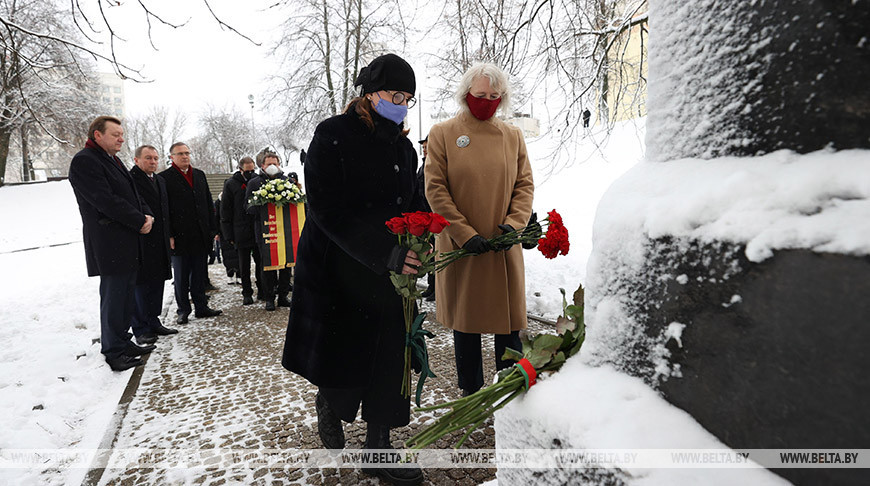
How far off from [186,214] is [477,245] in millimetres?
4579

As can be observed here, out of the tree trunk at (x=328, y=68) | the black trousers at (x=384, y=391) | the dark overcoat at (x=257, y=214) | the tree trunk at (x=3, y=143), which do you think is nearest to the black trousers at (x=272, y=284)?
the dark overcoat at (x=257, y=214)

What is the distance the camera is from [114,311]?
381 cm

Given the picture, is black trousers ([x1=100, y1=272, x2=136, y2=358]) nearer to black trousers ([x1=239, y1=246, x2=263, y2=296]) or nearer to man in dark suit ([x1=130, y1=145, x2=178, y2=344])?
man in dark suit ([x1=130, y1=145, x2=178, y2=344])

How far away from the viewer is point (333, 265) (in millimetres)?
2162

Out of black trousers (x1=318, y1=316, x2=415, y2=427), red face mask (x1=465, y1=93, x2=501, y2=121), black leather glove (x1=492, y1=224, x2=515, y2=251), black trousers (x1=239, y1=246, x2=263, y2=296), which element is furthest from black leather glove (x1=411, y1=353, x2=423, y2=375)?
black trousers (x1=239, y1=246, x2=263, y2=296)

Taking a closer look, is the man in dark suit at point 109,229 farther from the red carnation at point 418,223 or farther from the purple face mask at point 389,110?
the red carnation at point 418,223

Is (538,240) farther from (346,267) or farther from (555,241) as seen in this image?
(346,267)

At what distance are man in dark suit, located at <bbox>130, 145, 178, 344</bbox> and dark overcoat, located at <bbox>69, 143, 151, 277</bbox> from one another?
2.16 ft

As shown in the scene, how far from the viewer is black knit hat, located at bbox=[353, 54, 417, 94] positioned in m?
2.06

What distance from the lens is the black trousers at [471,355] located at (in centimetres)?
272

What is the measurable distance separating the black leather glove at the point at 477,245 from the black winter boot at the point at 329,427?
1113mm

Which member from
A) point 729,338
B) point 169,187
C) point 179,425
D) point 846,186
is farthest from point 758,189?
point 169,187

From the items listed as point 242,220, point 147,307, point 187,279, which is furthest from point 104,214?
point 242,220

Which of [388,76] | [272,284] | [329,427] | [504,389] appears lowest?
[329,427]
